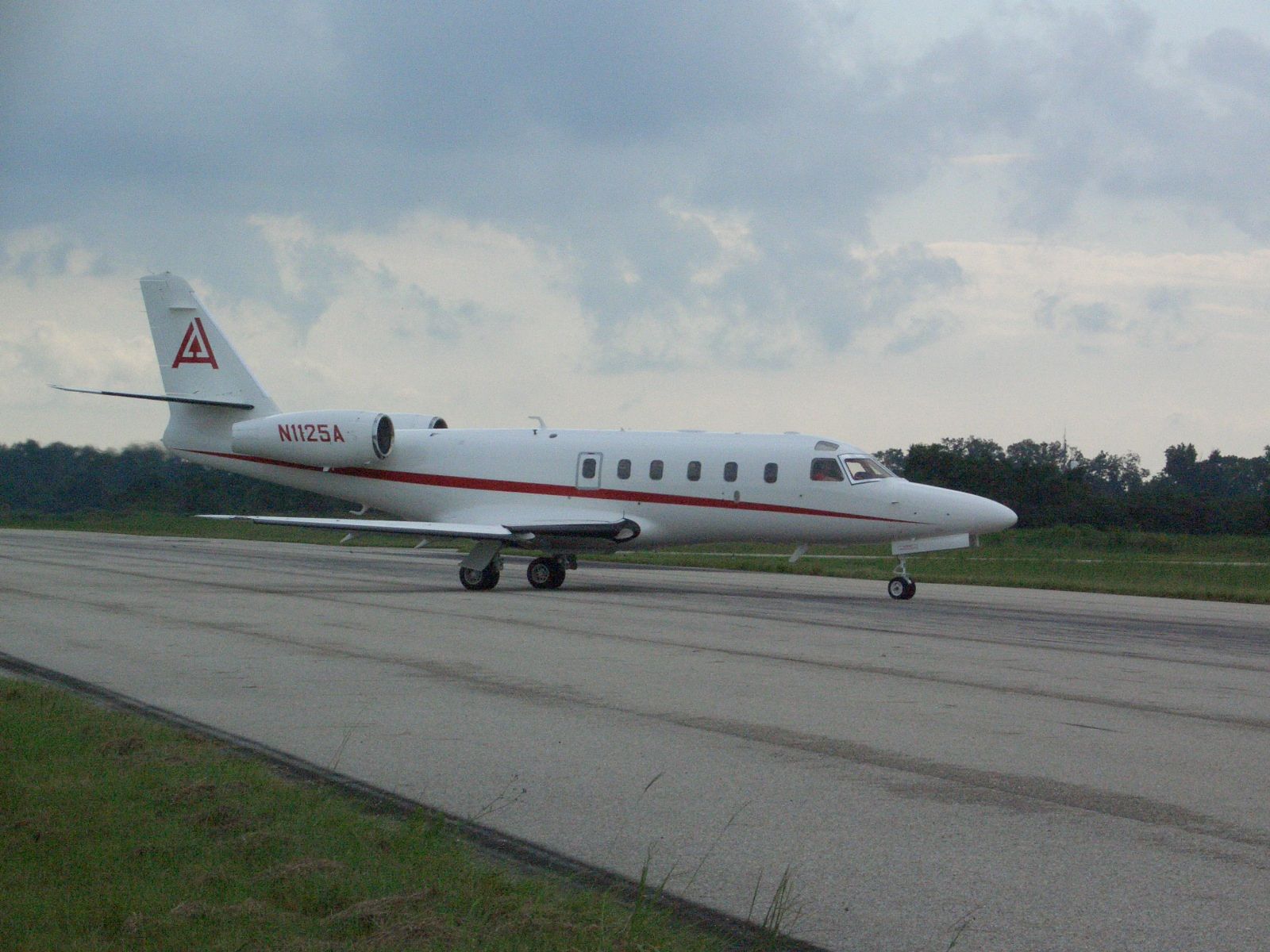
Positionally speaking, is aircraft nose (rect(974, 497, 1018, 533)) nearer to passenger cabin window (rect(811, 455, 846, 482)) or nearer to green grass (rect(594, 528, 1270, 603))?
passenger cabin window (rect(811, 455, 846, 482))

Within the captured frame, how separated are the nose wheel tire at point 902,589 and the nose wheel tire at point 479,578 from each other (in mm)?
7090

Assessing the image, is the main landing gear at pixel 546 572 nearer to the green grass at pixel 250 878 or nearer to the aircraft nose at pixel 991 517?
the aircraft nose at pixel 991 517

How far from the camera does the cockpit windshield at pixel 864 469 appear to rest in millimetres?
23797

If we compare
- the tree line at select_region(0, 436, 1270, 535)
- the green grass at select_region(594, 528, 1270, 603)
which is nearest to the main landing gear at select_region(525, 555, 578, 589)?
the green grass at select_region(594, 528, 1270, 603)

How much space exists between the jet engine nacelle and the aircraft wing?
327 cm

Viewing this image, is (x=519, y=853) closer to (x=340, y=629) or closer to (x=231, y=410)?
(x=340, y=629)

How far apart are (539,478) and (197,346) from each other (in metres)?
9.58

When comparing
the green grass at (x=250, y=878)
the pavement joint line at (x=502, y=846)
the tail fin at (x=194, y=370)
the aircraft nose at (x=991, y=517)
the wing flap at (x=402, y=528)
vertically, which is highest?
the tail fin at (x=194, y=370)

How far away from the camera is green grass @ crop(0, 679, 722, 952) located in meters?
4.89

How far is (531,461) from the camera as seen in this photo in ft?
87.6

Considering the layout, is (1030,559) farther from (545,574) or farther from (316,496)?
(316,496)

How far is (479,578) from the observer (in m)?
24.5

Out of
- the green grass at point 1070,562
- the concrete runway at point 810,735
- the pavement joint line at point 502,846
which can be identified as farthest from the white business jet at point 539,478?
the pavement joint line at point 502,846

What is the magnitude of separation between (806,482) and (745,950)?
19.3 m
